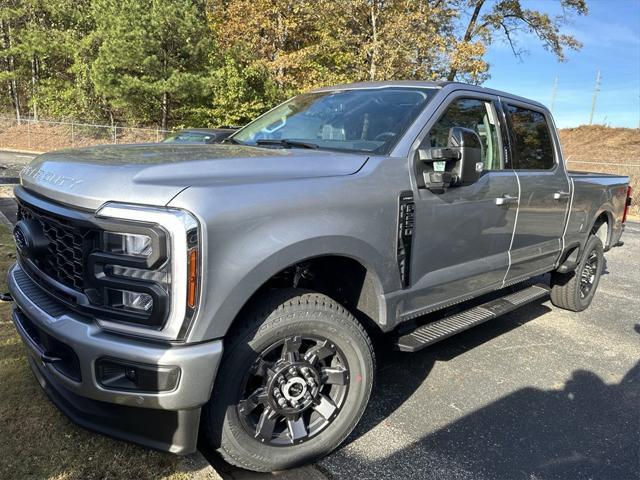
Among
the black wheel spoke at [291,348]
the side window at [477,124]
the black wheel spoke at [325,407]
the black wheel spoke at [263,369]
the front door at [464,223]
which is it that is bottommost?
the black wheel spoke at [325,407]

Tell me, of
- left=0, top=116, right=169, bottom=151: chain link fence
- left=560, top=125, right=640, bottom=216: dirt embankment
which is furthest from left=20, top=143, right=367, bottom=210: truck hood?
left=560, top=125, right=640, bottom=216: dirt embankment

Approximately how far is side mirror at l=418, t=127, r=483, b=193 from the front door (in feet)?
0.20

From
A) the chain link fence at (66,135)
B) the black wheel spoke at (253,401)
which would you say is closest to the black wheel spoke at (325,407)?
the black wheel spoke at (253,401)

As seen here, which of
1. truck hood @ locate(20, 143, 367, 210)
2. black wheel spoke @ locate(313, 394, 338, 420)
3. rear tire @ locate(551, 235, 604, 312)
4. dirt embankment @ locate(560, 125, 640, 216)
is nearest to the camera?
truck hood @ locate(20, 143, 367, 210)

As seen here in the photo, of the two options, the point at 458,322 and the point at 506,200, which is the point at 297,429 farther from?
the point at 506,200

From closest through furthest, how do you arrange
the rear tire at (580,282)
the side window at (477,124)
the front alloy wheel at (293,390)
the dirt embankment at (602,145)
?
the front alloy wheel at (293,390), the side window at (477,124), the rear tire at (580,282), the dirt embankment at (602,145)

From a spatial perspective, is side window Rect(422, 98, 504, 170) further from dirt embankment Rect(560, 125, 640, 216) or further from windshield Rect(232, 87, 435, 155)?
dirt embankment Rect(560, 125, 640, 216)

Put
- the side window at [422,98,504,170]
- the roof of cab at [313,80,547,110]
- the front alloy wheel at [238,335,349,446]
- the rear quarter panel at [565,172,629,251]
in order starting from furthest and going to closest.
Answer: the rear quarter panel at [565,172,629,251] → the roof of cab at [313,80,547,110] → the side window at [422,98,504,170] → the front alloy wheel at [238,335,349,446]

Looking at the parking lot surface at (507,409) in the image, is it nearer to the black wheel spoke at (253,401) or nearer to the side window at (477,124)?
the black wheel spoke at (253,401)

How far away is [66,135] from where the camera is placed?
28688 mm

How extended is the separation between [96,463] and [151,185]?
1.39 metres

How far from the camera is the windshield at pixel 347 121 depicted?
10.0 ft

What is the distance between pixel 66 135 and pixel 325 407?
101ft

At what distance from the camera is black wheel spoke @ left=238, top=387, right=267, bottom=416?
2.32 m
